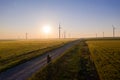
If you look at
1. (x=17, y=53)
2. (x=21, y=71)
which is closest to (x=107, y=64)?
(x=21, y=71)

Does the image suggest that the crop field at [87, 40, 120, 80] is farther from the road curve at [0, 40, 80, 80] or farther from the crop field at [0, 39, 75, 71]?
the crop field at [0, 39, 75, 71]

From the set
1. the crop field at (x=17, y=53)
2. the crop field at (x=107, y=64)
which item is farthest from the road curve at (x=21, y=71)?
the crop field at (x=107, y=64)

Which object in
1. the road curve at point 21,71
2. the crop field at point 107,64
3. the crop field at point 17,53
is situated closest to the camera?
the road curve at point 21,71

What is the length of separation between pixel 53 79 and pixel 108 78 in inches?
228

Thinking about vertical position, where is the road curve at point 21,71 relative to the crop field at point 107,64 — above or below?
above

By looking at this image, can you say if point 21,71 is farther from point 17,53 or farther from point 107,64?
point 17,53

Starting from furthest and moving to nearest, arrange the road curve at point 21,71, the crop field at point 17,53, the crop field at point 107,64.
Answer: the crop field at point 17,53 < the crop field at point 107,64 < the road curve at point 21,71

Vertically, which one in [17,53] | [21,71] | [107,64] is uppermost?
[21,71]

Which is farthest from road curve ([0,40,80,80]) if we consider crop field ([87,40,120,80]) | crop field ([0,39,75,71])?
crop field ([87,40,120,80])

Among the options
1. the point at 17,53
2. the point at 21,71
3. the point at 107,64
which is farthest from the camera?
the point at 17,53

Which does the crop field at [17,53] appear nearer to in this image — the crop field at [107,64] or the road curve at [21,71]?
the road curve at [21,71]

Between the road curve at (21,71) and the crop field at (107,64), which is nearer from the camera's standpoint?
the road curve at (21,71)

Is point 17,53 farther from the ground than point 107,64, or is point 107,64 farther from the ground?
point 107,64

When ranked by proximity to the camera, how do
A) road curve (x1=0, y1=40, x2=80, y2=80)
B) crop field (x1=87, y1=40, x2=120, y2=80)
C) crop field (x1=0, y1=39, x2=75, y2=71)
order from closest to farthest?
1. road curve (x1=0, y1=40, x2=80, y2=80)
2. crop field (x1=87, y1=40, x2=120, y2=80)
3. crop field (x1=0, y1=39, x2=75, y2=71)
